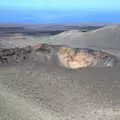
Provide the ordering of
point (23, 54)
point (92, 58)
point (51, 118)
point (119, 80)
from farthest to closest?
point (23, 54) → point (92, 58) → point (119, 80) → point (51, 118)

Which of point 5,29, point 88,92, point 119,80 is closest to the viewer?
point 88,92

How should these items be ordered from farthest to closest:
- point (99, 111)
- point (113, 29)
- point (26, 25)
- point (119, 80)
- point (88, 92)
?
point (26, 25) → point (113, 29) → point (119, 80) → point (88, 92) → point (99, 111)

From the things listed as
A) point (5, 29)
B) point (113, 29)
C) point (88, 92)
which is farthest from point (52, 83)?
point (5, 29)

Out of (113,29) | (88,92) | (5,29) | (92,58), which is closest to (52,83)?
(88,92)

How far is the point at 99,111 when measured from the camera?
8156 mm

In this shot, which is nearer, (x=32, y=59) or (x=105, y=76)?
(x=105, y=76)

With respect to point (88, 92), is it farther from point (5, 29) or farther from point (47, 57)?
point (5, 29)

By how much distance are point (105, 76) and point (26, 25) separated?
40.8 feet

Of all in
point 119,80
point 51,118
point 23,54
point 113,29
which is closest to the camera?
point 51,118

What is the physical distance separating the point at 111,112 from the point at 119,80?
2.09 meters

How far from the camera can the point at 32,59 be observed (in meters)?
11.7

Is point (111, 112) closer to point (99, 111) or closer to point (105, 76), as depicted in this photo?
point (99, 111)

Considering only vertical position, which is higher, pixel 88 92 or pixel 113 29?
pixel 113 29

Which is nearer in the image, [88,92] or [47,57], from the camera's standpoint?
[88,92]
